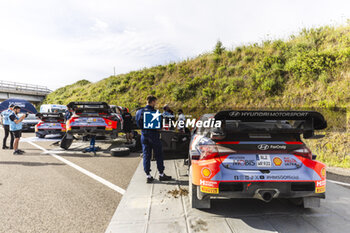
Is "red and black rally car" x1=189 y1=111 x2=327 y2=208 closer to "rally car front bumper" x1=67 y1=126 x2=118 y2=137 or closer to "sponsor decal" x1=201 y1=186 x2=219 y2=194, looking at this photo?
"sponsor decal" x1=201 y1=186 x2=219 y2=194

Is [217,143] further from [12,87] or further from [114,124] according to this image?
[12,87]

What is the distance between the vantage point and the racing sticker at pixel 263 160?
2.50 metres

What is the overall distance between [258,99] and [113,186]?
1116 centimetres

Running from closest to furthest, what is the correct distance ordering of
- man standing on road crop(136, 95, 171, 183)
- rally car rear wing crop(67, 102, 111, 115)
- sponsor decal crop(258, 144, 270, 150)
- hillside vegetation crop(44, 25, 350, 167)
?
sponsor decal crop(258, 144, 270, 150) < man standing on road crop(136, 95, 171, 183) < rally car rear wing crop(67, 102, 111, 115) < hillside vegetation crop(44, 25, 350, 167)

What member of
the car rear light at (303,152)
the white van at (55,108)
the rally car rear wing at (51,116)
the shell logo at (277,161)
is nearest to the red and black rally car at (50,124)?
the rally car rear wing at (51,116)

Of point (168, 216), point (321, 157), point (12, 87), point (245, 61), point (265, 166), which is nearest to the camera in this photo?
point (265, 166)

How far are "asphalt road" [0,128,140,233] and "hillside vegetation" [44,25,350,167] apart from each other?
6.74 meters

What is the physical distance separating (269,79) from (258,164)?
38.2 ft

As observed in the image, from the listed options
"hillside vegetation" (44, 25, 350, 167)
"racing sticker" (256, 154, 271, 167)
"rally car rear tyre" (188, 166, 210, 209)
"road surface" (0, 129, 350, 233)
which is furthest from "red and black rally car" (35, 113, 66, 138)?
"racing sticker" (256, 154, 271, 167)

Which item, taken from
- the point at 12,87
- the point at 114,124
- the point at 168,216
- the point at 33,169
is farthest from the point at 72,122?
the point at 12,87

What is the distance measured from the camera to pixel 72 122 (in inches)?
272

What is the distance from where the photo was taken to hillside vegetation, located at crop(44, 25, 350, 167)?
927cm

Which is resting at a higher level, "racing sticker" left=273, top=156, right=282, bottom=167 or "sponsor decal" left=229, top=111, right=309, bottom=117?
"sponsor decal" left=229, top=111, right=309, bottom=117

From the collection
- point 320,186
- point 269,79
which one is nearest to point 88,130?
point 320,186
